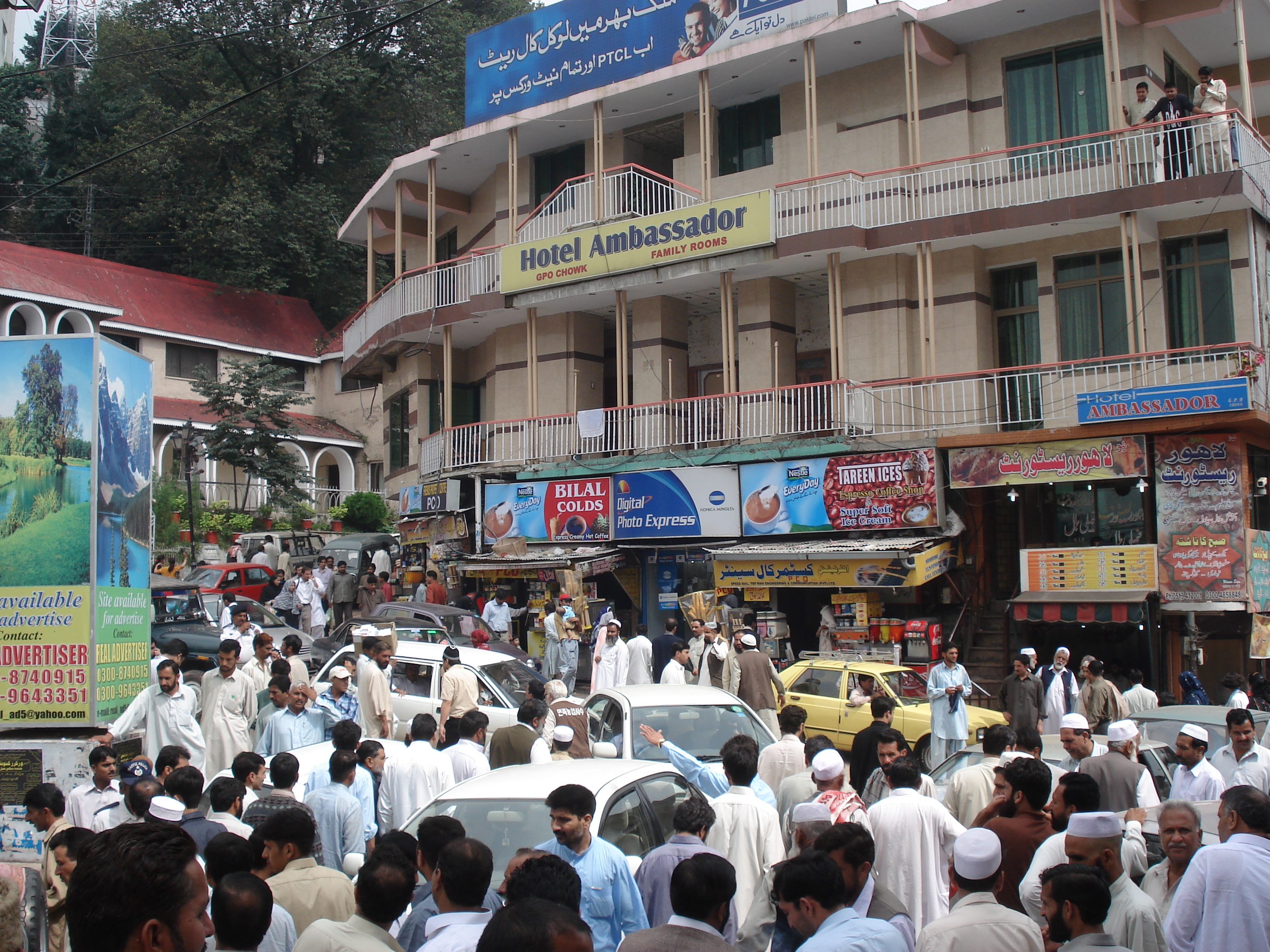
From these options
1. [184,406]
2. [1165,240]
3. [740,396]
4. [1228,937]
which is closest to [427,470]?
[740,396]

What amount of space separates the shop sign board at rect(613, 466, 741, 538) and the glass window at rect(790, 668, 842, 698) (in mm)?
5554

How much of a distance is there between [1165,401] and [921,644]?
5.02 m

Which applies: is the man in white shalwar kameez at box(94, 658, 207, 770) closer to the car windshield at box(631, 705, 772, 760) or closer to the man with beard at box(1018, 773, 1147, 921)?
the car windshield at box(631, 705, 772, 760)

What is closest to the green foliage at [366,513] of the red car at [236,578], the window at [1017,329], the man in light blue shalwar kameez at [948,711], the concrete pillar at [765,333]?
the red car at [236,578]

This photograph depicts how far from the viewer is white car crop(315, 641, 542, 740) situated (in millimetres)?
12125

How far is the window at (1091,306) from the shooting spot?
18703 millimetres

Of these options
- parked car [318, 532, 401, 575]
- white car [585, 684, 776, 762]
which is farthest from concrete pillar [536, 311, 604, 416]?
white car [585, 684, 776, 762]

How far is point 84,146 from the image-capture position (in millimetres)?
44625

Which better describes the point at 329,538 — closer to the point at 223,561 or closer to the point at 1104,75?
the point at 223,561

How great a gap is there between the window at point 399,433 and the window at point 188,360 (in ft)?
39.6

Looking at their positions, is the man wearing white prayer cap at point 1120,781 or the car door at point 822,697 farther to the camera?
the car door at point 822,697

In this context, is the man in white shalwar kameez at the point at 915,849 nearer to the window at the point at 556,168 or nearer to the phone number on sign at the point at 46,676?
the phone number on sign at the point at 46,676

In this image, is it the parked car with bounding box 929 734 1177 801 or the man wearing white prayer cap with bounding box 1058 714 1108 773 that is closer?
the man wearing white prayer cap with bounding box 1058 714 1108 773

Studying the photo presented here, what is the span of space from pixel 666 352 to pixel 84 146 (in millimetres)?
33444
